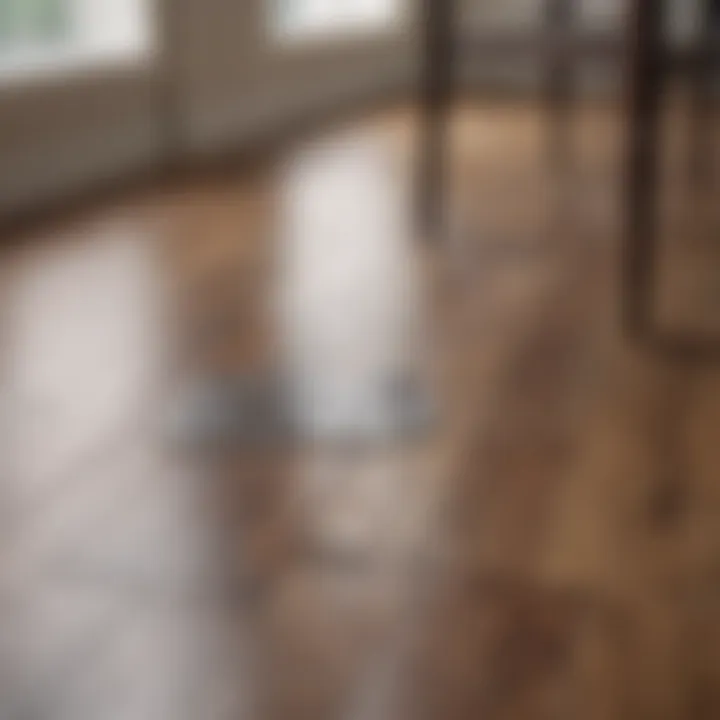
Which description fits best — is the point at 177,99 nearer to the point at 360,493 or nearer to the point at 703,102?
the point at 703,102

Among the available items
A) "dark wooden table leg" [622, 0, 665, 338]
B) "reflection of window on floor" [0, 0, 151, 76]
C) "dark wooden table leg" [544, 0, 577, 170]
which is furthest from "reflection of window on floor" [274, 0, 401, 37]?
"dark wooden table leg" [622, 0, 665, 338]

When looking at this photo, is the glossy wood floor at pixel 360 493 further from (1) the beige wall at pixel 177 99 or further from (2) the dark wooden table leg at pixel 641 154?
(1) the beige wall at pixel 177 99

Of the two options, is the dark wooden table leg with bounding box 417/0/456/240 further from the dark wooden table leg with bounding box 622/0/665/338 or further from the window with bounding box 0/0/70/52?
the window with bounding box 0/0/70/52

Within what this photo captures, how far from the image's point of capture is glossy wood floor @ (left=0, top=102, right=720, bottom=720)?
134 centimetres

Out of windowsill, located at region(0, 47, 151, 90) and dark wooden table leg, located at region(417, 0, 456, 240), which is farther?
windowsill, located at region(0, 47, 151, 90)

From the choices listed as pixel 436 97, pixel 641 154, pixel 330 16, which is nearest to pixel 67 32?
pixel 436 97

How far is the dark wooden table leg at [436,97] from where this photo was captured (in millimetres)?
3152

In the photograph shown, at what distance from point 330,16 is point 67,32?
1.41m

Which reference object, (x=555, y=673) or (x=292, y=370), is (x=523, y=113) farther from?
(x=555, y=673)

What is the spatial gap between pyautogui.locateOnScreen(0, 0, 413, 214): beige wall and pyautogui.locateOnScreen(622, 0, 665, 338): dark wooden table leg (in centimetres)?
146

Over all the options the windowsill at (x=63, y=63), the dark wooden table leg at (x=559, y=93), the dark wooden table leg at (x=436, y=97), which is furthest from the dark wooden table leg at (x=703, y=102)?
the windowsill at (x=63, y=63)

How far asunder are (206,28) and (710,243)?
1.69 m

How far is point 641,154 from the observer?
99.0 inches

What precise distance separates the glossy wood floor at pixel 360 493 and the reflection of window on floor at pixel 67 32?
2.11 feet
